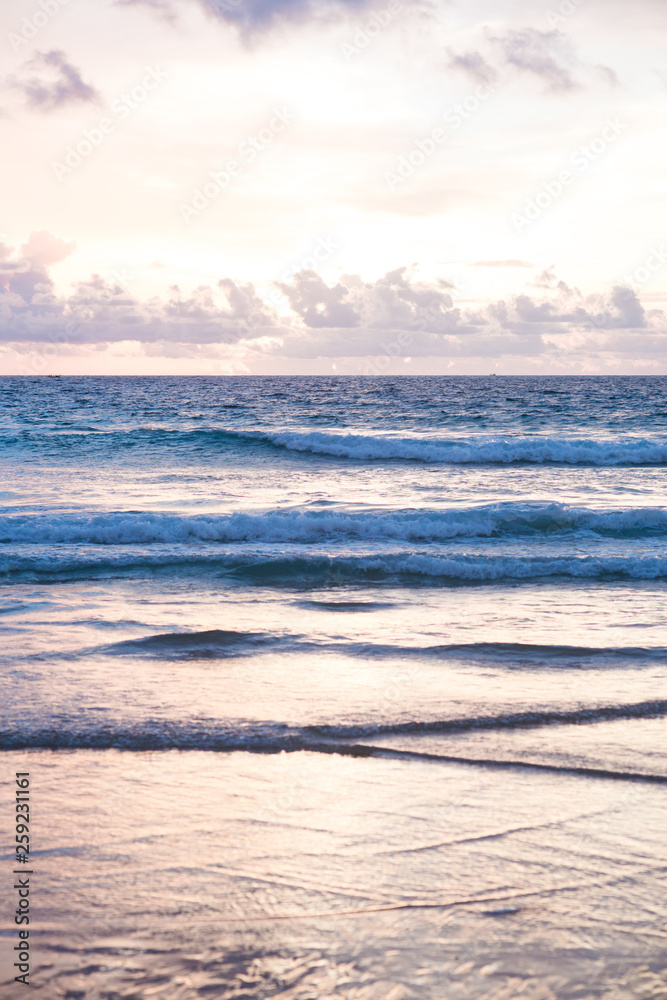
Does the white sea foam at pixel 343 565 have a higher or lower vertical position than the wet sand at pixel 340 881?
higher

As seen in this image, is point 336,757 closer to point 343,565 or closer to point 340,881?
point 340,881

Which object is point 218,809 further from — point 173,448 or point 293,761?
point 173,448

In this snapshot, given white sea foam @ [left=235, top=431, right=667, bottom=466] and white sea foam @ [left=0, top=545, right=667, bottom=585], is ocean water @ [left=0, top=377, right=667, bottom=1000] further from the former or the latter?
white sea foam @ [left=235, top=431, right=667, bottom=466]

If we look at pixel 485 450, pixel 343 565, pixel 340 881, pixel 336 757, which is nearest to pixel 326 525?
pixel 343 565

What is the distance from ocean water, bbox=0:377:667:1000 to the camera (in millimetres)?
2885

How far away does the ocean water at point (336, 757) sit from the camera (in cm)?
288

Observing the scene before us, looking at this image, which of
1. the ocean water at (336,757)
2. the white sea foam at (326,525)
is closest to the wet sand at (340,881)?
the ocean water at (336,757)

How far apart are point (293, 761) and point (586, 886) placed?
1.89 metres

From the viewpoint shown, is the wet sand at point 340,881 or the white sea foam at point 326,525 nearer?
the wet sand at point 340,881

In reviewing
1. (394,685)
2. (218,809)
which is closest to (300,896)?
(218,809)

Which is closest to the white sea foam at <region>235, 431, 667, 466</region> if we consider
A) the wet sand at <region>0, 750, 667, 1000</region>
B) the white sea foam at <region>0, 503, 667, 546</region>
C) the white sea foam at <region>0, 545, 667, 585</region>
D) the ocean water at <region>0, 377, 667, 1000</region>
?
the white sea foam at <region>0, 503, 667, 546</region>

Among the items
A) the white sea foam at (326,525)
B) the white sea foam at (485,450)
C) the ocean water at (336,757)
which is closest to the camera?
the ocean water at (336,757)

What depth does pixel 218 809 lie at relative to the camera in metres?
4.00

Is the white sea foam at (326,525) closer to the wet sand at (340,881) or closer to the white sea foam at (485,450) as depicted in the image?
the wet sand at (340,881)
